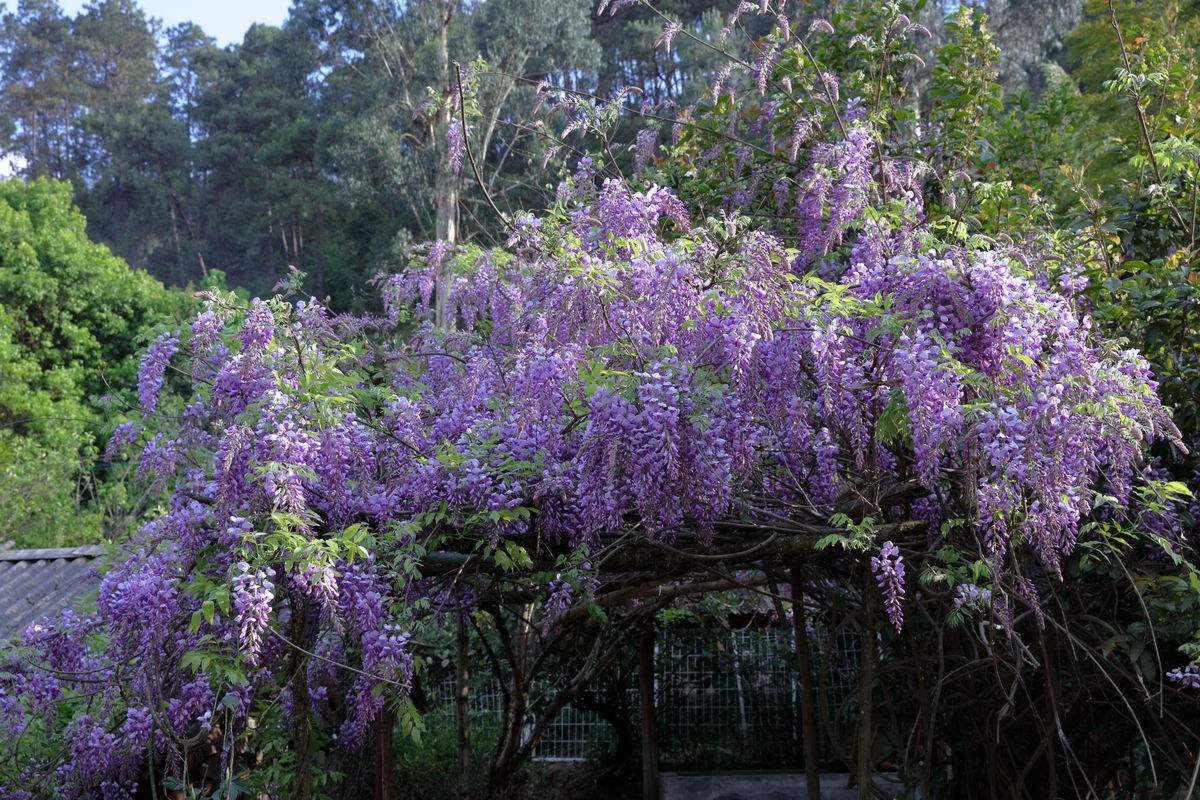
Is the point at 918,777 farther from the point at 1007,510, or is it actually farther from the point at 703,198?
the point at 703,198

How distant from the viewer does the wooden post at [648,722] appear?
265 inches

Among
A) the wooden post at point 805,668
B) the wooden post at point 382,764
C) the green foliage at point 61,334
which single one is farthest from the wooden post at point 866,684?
the green foliage at point 61,334

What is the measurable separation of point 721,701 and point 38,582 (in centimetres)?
576

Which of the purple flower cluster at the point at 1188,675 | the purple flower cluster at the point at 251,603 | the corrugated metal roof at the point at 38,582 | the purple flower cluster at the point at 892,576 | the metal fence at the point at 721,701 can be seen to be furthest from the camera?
the corrugated metal roof at the point at 38,582

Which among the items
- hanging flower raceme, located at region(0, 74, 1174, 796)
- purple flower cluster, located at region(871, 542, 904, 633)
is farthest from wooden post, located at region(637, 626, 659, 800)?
purple flower cluster, located at region(871, 542, 904, 633)

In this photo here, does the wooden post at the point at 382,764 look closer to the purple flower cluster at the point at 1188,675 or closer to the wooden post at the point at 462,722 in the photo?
the wooden post at the point at 462,722

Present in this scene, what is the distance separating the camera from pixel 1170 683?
163 inches

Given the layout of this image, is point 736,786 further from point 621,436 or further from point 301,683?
point 621,436

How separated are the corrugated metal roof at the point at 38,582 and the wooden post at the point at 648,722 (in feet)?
12.5

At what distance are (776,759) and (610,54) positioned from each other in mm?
20652

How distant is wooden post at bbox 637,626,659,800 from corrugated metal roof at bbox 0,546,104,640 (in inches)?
150

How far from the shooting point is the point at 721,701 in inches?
300

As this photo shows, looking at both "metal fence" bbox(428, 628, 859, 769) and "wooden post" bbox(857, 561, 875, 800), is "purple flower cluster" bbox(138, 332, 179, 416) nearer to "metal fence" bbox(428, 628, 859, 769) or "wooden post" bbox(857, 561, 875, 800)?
"wooden post" bbox(857, 561, 875, 800)

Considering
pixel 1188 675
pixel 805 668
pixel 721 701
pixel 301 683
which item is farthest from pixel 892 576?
pixel 721 701
